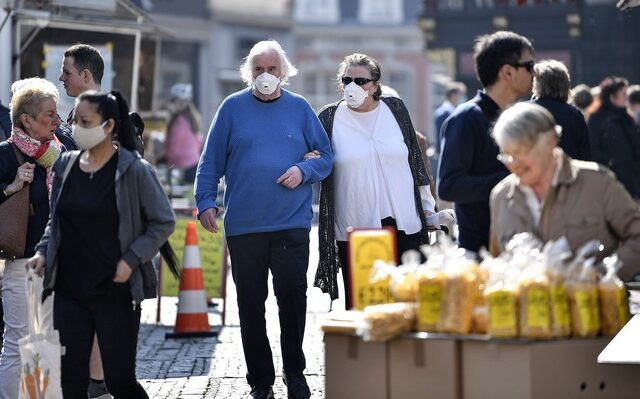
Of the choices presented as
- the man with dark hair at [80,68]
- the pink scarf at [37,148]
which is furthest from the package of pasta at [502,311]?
the man with dark hair at [80,68]

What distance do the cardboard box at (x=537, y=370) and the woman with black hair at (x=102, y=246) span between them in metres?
2.10

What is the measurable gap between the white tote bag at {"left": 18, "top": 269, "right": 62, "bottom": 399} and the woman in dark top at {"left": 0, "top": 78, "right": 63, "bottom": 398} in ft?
2.81

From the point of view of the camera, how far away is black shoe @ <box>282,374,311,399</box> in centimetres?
920

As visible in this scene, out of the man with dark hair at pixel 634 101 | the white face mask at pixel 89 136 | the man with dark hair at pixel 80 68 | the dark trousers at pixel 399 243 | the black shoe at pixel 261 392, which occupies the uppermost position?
the man with dark hair at pixel 634 101

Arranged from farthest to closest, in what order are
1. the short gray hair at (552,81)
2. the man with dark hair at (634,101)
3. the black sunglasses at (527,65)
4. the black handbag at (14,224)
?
the man with dark hair at (634,101) < the short gray hair at (552,81) < the black handbag at (14,224) < the black sunglasses at (527,65)

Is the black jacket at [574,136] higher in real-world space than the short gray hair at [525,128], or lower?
higher

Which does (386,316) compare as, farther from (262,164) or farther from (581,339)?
(262,164)

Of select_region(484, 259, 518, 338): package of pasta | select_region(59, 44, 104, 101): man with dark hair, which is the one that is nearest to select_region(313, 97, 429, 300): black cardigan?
select_region(59, 44, 104, 101): man with dark hair

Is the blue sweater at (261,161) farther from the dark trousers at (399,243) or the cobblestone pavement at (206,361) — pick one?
the cobblestone pavement at (206,361)

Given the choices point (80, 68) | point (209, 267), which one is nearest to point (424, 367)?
point (80, 68)

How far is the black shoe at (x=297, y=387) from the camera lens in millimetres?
9195

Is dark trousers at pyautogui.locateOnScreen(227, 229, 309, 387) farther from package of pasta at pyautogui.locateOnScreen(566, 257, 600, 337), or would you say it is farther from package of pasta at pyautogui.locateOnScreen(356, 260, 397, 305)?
package of pasta at pyautogui.locateOnScreen(566, 257, 600, 337)

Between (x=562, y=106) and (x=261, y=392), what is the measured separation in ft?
7.33

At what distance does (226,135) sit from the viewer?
9.32 meters
